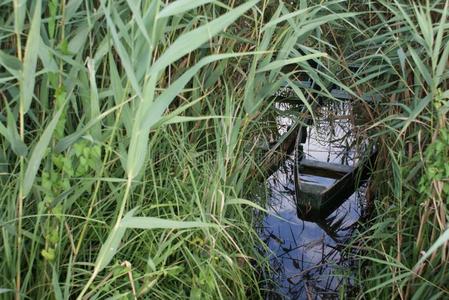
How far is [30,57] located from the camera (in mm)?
956

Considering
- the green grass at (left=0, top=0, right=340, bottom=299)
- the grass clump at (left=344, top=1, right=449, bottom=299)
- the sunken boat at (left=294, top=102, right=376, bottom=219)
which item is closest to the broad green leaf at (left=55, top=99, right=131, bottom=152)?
the green grass at (left=0, top=0, right=340, bottom=299)

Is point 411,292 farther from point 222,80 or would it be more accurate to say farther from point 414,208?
point 222,80

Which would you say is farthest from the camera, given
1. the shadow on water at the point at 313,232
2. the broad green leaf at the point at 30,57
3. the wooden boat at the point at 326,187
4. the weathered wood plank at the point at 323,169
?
the weathered wood plank at the point at 323,169

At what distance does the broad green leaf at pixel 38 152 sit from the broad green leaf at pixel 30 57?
0.05 meters

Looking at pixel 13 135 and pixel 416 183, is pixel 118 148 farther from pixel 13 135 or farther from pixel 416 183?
pixel 416 183

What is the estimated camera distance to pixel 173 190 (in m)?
1.49

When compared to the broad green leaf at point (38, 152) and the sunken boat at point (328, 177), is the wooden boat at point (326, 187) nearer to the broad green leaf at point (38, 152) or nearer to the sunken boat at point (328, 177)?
the sunken boat at point (328, 177)

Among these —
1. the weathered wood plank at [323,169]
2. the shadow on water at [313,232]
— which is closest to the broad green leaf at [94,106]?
the shadow on water at [313,232]

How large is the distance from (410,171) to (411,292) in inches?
12.9

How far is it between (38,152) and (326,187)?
1608 mm

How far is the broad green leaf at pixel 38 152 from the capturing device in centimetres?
101

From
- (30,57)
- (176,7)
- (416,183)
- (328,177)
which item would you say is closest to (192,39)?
(176,7)

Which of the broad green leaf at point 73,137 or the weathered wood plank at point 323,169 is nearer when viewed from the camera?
the broad green leaf at point 73,137

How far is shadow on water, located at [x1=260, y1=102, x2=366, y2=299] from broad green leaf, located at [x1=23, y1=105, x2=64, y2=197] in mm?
1038
